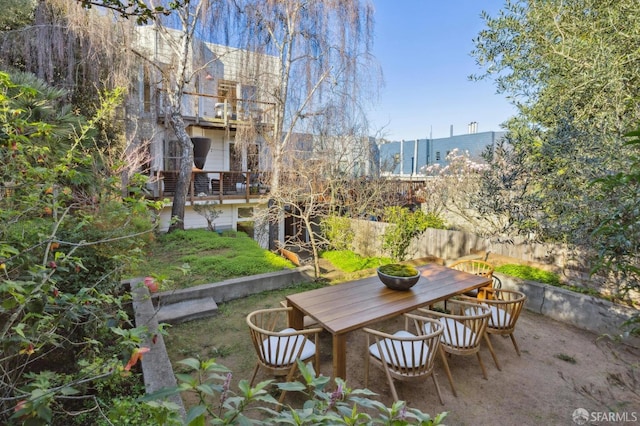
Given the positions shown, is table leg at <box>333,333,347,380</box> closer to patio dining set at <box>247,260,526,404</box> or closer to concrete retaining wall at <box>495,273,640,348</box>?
patio dining set at <box>247,260,526,404</box>

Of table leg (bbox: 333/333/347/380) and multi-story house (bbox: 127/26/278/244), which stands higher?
multi-story house (bbox: 127/26/278/244)

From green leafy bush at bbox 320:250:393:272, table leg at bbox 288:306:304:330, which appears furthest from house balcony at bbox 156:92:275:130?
table leg at bbox 288:306:304:330

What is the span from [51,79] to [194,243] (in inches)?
196

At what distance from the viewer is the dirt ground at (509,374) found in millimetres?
2682

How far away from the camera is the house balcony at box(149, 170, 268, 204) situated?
9.84 meters

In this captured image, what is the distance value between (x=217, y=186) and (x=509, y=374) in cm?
1005

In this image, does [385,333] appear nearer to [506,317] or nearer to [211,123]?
[506,317]

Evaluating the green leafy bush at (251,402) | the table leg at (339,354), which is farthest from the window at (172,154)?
the green leafy bush at (251,402)

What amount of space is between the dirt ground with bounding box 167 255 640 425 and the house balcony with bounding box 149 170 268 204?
619 cm

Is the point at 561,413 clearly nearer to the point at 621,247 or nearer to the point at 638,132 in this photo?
the point at 621,247

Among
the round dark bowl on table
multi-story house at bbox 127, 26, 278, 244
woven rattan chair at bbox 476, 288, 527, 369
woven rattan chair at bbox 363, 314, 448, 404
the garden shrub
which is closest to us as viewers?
woven rattan chair at bbox 363, 314, 448, 404

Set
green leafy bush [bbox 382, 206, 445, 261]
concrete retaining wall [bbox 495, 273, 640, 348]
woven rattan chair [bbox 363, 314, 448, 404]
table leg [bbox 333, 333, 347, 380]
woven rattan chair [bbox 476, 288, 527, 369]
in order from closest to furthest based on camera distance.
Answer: woven rattan chair [bbox 363, 314, 448, 404] < table leg [bbox 333, 333, 347, 380] < woven rattan chair [bbox 476, 288, 527, 369] < concrete retaining wall [bbox 495, 273, 640, 348] < green leafy bush [bbox 382, 206, 445, 261]

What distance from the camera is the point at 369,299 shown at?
11.2ft

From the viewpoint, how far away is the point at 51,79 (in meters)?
7.10
